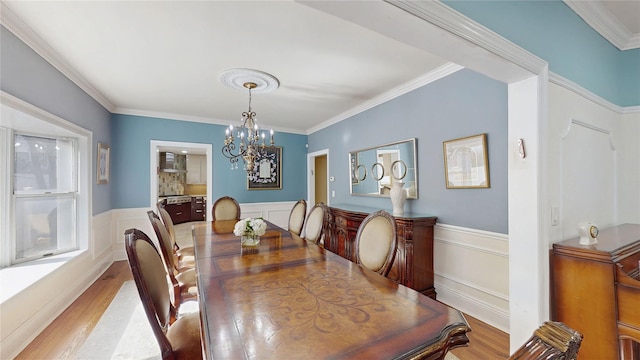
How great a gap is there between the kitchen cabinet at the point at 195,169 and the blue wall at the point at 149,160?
15.7 ft

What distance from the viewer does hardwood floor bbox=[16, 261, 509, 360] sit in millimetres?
1888

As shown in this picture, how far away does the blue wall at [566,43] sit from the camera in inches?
52.4

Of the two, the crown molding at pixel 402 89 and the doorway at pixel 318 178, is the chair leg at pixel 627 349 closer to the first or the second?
the crown molding at pixel 402 89

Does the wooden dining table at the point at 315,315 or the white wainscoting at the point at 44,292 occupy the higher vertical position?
the wooden dining table at the point at 315,315

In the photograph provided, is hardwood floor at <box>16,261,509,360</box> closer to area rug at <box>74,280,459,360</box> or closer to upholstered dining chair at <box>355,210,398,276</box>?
area rug at <box>74,280,459,360</box>

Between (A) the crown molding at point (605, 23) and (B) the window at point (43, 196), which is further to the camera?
(B) the window at point (43, 196)

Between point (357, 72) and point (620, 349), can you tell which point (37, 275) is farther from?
point (620, 349)

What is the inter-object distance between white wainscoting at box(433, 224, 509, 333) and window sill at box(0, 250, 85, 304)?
12.2 feet

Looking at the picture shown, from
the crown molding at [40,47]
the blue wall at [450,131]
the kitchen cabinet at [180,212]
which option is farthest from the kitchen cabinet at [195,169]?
the blue wall at [450,131]

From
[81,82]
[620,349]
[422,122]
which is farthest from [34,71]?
[620,349]

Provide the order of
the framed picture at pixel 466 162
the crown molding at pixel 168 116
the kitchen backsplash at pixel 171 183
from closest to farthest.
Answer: the framed picture at pixel 466 162
the crown molding at pixel 168 116
the kitchen backsplash at pixel 171 183

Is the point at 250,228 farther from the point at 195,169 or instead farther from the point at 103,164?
the point at 195,169

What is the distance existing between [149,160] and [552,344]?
5.25 m

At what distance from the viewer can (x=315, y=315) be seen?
40.5 inches
